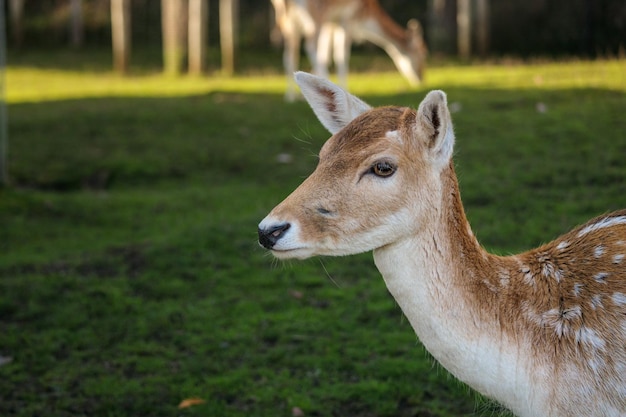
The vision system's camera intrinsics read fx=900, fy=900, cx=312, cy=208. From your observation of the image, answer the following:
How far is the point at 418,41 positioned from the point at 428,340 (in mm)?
10926

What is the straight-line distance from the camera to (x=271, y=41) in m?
19.4

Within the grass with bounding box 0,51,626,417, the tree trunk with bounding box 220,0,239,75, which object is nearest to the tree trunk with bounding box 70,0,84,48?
the tree trunk with bounding box 220,0,239,75

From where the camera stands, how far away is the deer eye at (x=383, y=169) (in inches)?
125

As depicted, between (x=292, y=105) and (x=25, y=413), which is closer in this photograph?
(x=25, y=413)

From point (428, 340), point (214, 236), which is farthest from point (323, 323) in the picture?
point (428, 340)

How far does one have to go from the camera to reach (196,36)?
49.6 feet

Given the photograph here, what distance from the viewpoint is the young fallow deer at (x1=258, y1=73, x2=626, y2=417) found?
304cm

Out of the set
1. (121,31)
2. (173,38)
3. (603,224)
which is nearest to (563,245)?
(603,224)

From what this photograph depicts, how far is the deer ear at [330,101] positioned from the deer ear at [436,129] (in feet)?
1.52

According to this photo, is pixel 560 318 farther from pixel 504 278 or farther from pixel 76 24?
pixel 76 24

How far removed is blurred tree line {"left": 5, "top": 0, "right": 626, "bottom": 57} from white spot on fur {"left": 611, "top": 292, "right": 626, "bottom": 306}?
10.9m

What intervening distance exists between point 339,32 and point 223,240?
700cm

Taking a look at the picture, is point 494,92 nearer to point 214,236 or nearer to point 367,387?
point 214,236

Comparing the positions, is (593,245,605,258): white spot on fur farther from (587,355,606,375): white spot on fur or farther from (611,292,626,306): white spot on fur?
(587,355,606,375): white spot on fur
